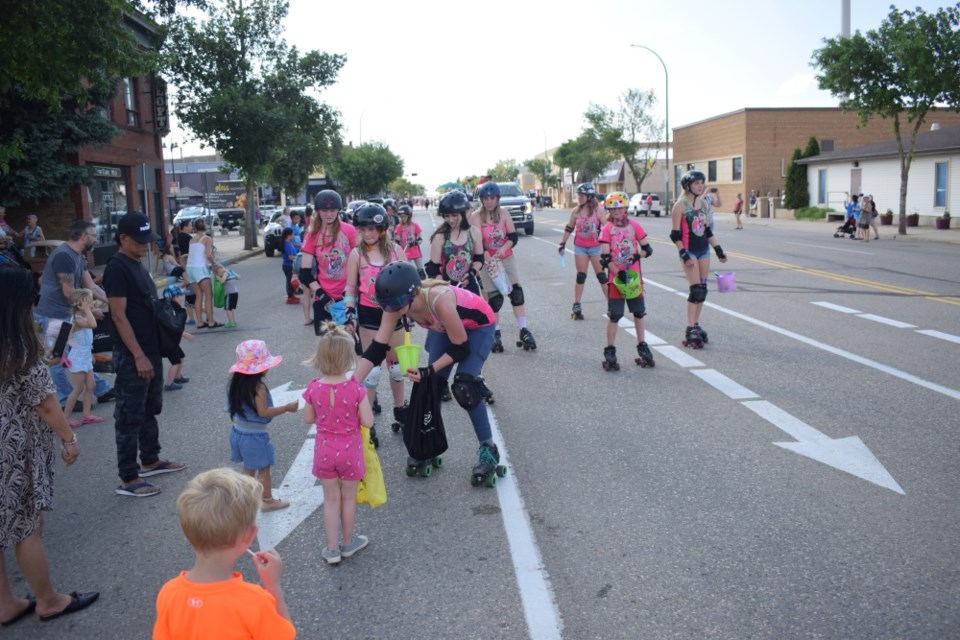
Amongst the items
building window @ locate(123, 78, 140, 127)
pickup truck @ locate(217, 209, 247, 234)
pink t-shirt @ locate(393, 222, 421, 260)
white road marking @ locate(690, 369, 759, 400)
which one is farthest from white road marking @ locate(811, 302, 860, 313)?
pickup truck @ locate(217, 209, 247, 234)

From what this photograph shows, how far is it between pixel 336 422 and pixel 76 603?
61.1 inches

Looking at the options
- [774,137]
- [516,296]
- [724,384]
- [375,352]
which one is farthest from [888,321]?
[774,137]

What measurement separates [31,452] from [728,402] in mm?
5614

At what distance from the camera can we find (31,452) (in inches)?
164

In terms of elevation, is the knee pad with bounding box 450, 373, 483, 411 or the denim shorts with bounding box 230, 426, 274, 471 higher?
the knee pad with bounding box 450, 373, 483, 411

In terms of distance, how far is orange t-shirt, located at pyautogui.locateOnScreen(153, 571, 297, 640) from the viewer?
2.55m

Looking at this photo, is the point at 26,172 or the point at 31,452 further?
the point at 26,172

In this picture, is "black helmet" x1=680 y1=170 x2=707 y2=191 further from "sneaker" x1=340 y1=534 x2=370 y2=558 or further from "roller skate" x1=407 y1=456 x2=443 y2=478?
"sneaker" x1=340 y1=534 x2=370 y2=558

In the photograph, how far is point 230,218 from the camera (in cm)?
5881

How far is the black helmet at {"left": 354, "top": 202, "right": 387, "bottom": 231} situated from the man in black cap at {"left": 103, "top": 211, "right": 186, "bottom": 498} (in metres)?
1.59

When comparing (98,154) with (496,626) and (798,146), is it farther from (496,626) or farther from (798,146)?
(798,146)

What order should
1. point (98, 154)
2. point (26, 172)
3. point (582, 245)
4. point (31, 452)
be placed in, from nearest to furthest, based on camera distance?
point (31, 452) → point (582, 245) → point (26, 172) → point (98, 154)

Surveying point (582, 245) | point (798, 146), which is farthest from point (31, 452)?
point (798, 146)

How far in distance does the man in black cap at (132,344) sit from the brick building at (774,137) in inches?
2231
